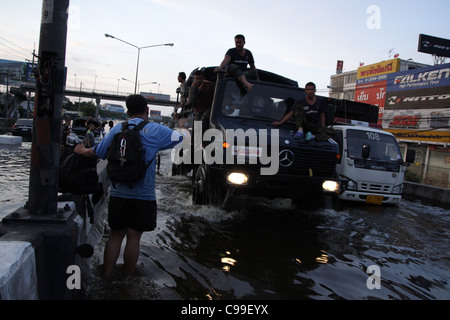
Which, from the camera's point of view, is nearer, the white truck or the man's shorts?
the man's shorts

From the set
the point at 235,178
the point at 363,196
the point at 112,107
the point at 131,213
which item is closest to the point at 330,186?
the point at 235,178

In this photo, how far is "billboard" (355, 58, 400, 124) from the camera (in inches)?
1615

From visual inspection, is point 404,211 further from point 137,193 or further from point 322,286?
point 137,193

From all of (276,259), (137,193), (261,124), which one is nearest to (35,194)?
(137,193)

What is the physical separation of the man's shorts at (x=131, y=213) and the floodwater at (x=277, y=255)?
56cm

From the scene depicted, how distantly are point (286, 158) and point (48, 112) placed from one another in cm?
343

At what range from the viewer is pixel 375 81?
43562 millimetres

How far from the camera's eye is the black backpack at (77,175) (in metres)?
3.28

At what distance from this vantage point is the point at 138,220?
127 inches

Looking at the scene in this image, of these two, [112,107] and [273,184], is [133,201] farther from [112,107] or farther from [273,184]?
[112,107]

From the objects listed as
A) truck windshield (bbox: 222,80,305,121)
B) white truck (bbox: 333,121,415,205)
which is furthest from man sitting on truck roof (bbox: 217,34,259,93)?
white truck (bbox: 333,121,415,205)

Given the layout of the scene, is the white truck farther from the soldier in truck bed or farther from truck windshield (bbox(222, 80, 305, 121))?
truck windshield (bbox(222, 80, 305, 121))

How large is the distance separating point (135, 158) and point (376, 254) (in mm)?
3558
